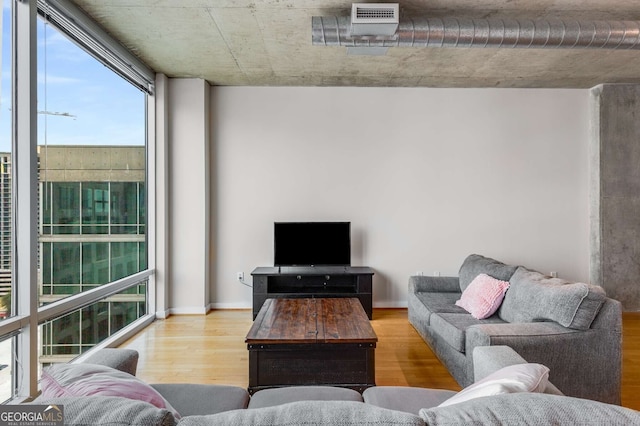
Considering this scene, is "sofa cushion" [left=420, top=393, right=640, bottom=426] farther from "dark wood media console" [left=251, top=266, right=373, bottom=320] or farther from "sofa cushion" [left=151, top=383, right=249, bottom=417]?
"dark wood media console" [left=251, top=266, right=373, bottom=320]

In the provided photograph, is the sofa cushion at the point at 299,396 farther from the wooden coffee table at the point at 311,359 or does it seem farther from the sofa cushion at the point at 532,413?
the sofa cushion at the point at 532,413

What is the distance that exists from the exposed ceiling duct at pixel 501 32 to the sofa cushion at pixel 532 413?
2844 millimetres

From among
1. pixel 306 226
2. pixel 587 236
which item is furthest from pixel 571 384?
pixel 587 236

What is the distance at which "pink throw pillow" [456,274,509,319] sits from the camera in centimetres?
307

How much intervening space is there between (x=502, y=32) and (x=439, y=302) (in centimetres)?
254

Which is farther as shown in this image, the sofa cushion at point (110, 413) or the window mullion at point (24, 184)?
the window mullion at point (24, 184)

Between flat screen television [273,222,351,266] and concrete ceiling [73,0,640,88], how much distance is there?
6.27ft

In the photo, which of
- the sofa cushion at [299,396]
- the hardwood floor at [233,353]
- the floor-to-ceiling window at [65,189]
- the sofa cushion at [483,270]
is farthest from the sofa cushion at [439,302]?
the floor-to-ceiling window at [65,189]

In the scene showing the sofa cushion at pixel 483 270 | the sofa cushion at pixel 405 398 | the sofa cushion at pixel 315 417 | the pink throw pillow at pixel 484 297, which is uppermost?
the sofa cushion at pixel 315 417

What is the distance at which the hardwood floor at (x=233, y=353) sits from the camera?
281 centimetres

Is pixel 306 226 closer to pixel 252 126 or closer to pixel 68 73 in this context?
pixel 252 126

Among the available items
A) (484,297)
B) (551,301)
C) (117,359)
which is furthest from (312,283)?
(117,359)

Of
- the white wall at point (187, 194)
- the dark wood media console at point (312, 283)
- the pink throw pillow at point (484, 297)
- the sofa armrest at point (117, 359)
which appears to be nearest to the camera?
the sofa armrest at point (117, 359)

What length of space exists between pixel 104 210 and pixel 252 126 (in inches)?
82.7
